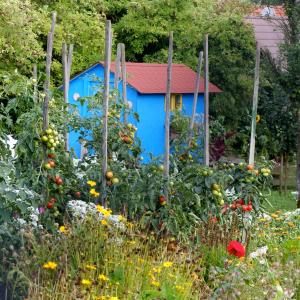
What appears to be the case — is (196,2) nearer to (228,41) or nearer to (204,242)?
(228,41)

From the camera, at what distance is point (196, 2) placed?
20.2 meters

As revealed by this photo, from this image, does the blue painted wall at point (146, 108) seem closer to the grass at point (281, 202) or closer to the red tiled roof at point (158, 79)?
the red tiled roof at point (158, 79)

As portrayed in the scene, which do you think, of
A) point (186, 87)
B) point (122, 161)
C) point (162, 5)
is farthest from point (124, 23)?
point (122, 161)

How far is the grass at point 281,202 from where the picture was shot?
12.1m

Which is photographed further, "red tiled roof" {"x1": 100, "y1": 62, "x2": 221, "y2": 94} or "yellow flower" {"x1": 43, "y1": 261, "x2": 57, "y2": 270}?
"red tiled roof" {"x1": 100, "y1": 62, "x2": 221, "y2": 94}

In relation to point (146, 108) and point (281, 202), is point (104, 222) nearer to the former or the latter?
point (281, 202)

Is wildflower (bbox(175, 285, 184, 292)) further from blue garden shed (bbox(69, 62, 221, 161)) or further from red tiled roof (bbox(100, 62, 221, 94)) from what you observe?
blue garden shed (bbox(69, 62, 221, 161))

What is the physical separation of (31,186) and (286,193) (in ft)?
29.6

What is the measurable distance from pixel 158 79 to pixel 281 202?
4951 mm

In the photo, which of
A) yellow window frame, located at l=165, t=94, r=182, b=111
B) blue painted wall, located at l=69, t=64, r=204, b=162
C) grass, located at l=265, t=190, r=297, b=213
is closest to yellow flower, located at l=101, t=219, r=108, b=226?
grass, located at l=265, t=190, r=297, b=213

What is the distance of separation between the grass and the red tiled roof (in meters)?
3.37

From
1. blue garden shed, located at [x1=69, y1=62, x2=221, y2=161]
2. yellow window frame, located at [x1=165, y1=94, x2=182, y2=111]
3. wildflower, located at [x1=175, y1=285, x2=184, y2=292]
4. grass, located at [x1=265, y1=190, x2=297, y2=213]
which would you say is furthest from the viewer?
yellow window frame, located at [x1=165, y1=94, x2=182, y2=111]

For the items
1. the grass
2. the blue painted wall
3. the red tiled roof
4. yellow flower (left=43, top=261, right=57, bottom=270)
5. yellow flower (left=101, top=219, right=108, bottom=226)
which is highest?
the red tiled roof

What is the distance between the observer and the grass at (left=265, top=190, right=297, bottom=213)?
12148mm
